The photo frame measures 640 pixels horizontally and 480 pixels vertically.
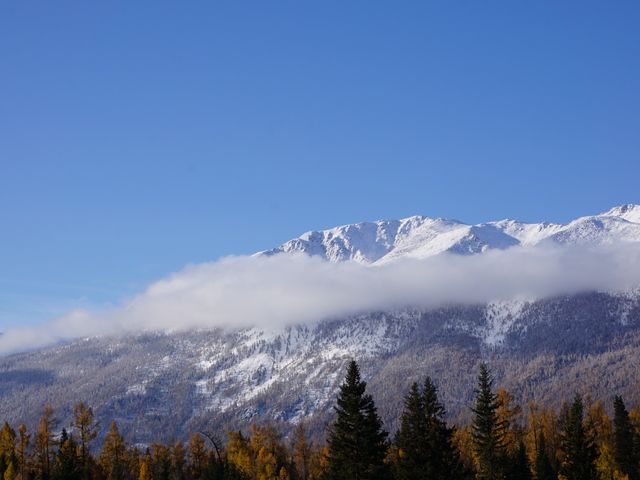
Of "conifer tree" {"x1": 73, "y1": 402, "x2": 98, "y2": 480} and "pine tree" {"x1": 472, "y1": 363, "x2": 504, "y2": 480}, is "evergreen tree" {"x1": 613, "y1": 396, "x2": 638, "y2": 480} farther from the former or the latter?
"conifer tree" {"x1": 73, "y1": 402, "x2": 98, "y2": 480}

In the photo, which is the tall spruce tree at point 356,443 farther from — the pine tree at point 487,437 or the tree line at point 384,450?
the pine tree at point 487,437

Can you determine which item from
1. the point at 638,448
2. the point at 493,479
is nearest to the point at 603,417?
the point at 638,448

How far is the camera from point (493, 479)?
87500 millimetres

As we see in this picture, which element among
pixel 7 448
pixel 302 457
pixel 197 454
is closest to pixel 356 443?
pixel 7 448

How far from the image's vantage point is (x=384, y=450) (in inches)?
2296

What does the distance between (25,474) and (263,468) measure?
3526 cm

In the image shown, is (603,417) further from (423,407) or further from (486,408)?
(423,407)

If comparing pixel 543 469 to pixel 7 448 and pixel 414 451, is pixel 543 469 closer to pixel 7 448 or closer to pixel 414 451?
pixel 414 451

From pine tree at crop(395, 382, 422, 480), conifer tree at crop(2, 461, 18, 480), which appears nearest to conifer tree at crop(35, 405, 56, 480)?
conifer tree at crop(2, 461, 18, 480)

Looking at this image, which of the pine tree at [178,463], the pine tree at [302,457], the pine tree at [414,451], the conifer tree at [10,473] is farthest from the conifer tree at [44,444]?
the pine tree at [414,451]

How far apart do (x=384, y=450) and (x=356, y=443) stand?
7.76 feet

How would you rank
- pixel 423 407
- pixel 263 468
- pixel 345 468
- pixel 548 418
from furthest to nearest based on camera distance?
1. pixel 548 418
2. pixel 263 468
3. pixel 423 407
4. pixel 345 468

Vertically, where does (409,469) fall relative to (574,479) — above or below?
above

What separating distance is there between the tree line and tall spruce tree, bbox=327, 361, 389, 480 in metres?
0.07
